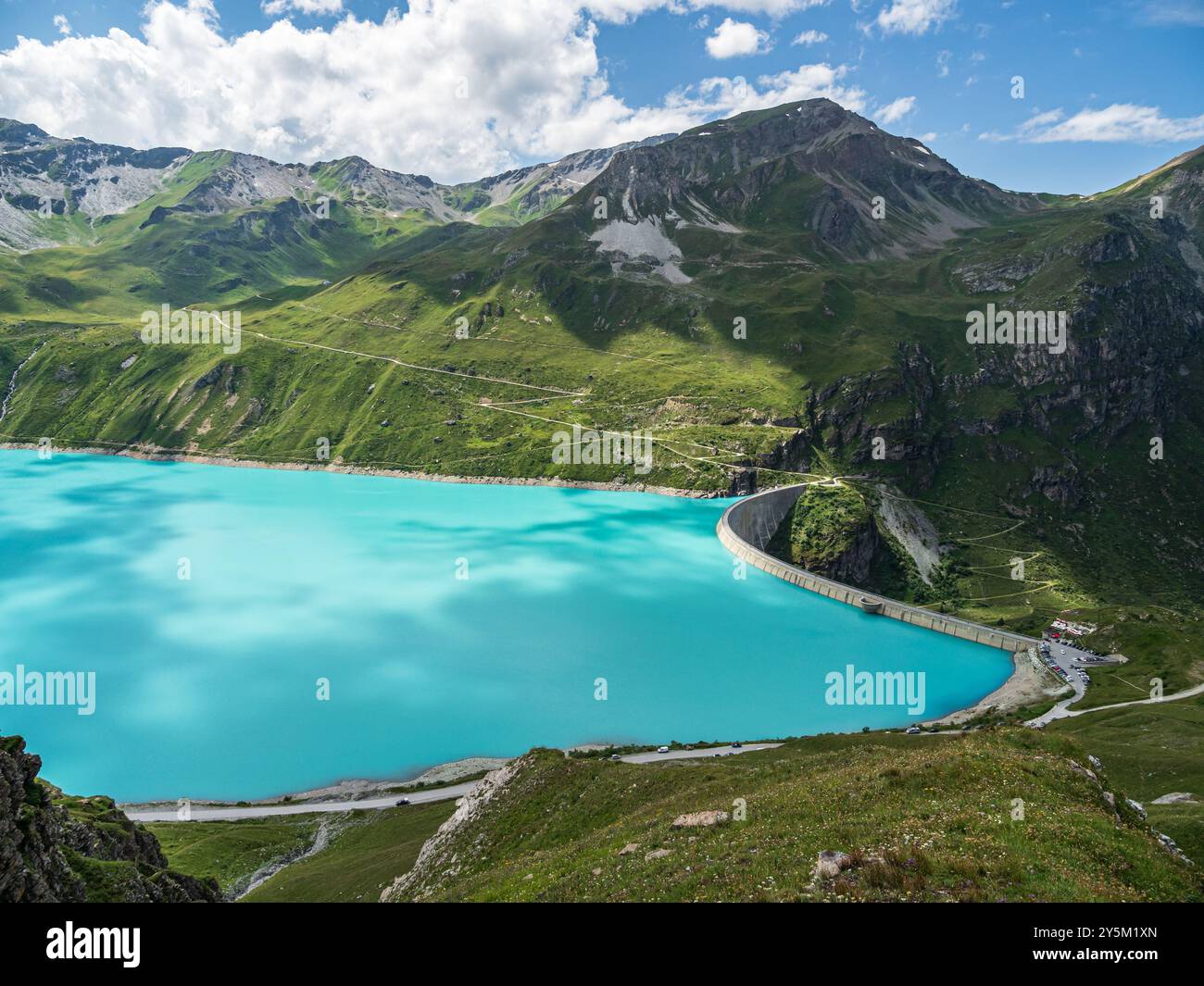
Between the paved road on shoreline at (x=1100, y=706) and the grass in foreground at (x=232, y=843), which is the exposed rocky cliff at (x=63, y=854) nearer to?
the grass in foreground at (x=232, y=843)

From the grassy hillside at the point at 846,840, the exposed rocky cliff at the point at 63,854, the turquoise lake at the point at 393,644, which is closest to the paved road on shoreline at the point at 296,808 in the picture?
the turquoise lake at the point at 393,644

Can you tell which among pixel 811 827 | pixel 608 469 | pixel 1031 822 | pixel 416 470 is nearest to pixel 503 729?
pixel 811 827

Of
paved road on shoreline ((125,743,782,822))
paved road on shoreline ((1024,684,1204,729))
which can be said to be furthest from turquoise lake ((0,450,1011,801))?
paved road on shoreline ((1024,684,1204,729))

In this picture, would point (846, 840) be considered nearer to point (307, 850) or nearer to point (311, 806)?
point (307, 850)
